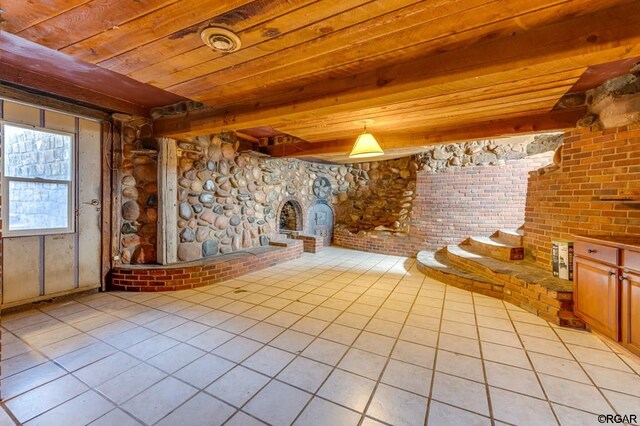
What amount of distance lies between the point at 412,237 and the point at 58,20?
5.46 m

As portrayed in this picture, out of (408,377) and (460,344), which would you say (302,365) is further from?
(460,344)

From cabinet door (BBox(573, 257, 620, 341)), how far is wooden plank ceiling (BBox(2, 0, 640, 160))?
1594 millimetres

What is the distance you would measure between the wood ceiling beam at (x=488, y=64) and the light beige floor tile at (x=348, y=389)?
6.63ft

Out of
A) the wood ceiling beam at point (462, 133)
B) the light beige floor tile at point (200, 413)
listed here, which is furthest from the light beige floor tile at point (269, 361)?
the wood ceiling beam at point (462, 133)

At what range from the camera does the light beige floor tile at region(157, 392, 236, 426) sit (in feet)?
4.38

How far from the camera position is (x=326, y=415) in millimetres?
1383

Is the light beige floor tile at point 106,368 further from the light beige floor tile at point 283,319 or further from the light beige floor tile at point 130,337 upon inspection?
the light beige floor tile at point 283,319

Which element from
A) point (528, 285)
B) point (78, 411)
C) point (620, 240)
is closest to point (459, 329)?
point (528, 285)

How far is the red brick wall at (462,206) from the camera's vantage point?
4.46m

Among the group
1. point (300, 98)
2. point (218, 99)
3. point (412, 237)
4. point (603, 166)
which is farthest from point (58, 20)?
point (412, 237)

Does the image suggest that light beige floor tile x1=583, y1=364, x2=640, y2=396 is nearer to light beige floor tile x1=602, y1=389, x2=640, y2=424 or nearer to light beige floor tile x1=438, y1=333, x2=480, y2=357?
light beige floor tile x1=602, y1=389, x2=640, y2=424

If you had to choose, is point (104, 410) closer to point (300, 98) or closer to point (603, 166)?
point (300, 98)

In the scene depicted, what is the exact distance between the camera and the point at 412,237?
5.42 m

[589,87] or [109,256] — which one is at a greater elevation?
[589,87]
